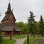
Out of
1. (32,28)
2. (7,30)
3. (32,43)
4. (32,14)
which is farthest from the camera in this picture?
(7,30)

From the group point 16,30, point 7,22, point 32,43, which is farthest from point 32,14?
point 32,43

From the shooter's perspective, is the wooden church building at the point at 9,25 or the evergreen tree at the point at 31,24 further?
the wooden church building at the point at 9,25

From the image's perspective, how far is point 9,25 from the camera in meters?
51.7

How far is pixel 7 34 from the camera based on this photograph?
49375 mm

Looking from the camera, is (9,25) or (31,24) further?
(9,25)

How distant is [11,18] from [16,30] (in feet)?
23.0

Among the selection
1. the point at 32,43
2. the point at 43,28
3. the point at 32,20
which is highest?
the point at 32,20

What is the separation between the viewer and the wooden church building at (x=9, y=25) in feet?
161

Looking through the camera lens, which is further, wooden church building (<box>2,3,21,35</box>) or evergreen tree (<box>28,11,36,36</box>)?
wooden church building (<box>2,3,21,35</box>)

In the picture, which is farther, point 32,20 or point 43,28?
point 43,28

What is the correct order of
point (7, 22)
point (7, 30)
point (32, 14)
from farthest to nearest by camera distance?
point (7, 22) < point (7, 30) < point (32, 14)

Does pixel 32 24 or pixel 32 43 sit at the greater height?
pixel 32 24

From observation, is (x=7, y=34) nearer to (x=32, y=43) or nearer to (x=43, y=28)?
(x=43, y=28)

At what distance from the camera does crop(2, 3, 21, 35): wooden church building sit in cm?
4898
